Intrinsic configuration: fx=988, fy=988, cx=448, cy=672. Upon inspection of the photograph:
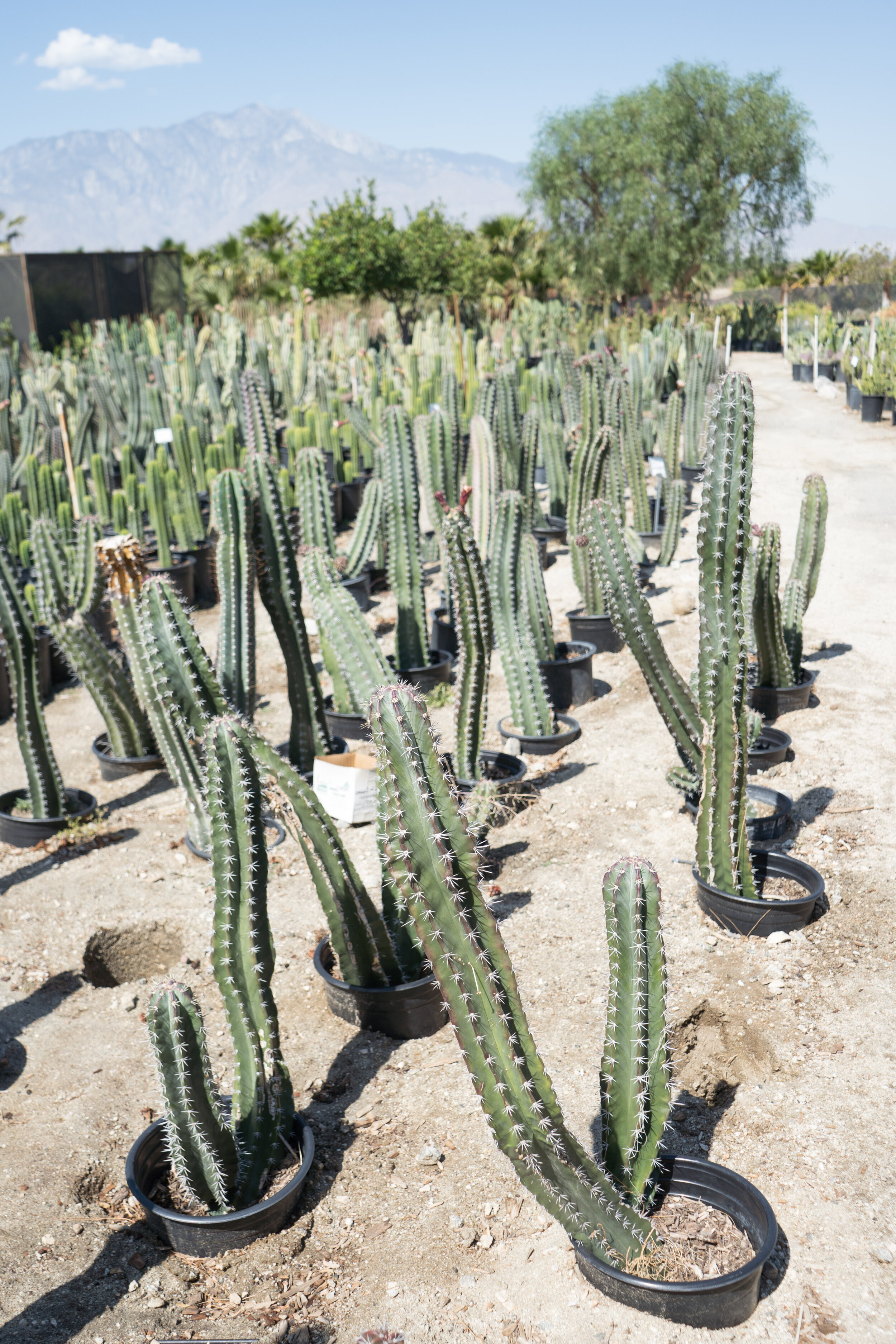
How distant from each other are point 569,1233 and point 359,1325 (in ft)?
1.71

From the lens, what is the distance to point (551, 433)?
8.65m

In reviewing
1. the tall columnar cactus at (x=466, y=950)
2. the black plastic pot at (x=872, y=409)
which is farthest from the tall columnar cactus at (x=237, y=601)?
the black plastic pot at (x=872, y=409)

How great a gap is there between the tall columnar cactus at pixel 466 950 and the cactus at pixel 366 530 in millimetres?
5515

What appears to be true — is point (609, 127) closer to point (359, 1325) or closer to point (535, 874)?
point (535, 874)

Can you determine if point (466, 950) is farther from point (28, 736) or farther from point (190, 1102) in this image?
point (28, 736)

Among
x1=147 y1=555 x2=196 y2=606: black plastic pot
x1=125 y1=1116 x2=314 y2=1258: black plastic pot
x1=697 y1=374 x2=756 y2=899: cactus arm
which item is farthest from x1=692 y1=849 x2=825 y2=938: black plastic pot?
x1=147 y1=555 x2=196 y2=606: black plastic pot

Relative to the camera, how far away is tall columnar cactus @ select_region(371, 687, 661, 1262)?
1927 mm

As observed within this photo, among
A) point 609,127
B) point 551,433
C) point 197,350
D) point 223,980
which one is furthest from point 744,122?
point 223,980

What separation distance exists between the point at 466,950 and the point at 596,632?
15.1 feet

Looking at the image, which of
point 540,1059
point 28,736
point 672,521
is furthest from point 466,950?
point 672,521

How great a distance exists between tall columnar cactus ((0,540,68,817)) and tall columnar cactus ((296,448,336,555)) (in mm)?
2156

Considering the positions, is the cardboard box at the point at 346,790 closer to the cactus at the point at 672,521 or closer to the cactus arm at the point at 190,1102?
the cactus arm at the point at 190,1102

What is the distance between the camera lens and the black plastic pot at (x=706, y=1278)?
206cm

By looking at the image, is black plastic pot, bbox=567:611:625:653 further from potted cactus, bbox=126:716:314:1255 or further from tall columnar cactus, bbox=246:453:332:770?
potted cactus, bbox=126:716:314:1255
